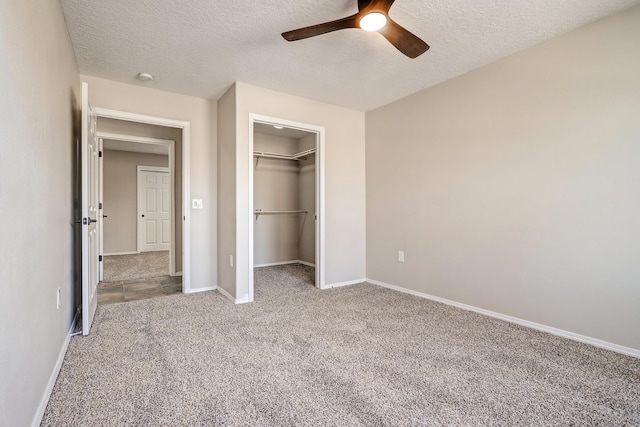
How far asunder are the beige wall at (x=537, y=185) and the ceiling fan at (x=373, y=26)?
1.31 metres

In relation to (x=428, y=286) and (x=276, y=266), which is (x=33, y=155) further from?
(x=276, y=266)

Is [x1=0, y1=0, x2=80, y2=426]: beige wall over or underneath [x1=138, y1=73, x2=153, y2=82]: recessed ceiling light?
underneath

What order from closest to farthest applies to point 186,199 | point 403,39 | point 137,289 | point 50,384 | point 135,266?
1. point 50,384
2. point 403,39
3. point 186,199
4. point 137,289
5. point 135,266

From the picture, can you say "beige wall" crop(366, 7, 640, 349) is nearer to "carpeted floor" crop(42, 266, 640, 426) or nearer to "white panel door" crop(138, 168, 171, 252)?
"carpeted floor" crop(42, 266, 640, 426)


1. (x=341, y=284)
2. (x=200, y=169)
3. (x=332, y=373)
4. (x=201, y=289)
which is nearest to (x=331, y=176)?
(x=341, y=284)

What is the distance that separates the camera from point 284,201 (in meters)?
5.98

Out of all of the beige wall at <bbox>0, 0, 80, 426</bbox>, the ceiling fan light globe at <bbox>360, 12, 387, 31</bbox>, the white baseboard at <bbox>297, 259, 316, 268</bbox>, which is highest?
the ceiling fan light globe at <bbox>360, 12, 387, 31</bbox>

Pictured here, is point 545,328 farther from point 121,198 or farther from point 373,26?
point 121,198

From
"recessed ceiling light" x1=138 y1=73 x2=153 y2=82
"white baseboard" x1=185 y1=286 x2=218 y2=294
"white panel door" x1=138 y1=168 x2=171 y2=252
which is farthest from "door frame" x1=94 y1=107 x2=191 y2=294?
"white panel door" x1=138 y1=168 x2=171 y2=252

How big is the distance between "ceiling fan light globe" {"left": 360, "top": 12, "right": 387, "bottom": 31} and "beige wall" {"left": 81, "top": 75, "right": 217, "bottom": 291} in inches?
100.0

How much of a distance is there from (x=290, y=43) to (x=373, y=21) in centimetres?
92

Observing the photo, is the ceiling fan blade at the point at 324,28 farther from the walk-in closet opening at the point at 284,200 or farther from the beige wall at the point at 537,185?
the walk-in closet opening at the point at 284,200

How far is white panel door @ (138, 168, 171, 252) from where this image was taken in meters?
7.05

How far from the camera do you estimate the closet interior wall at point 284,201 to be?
568 centimetres
